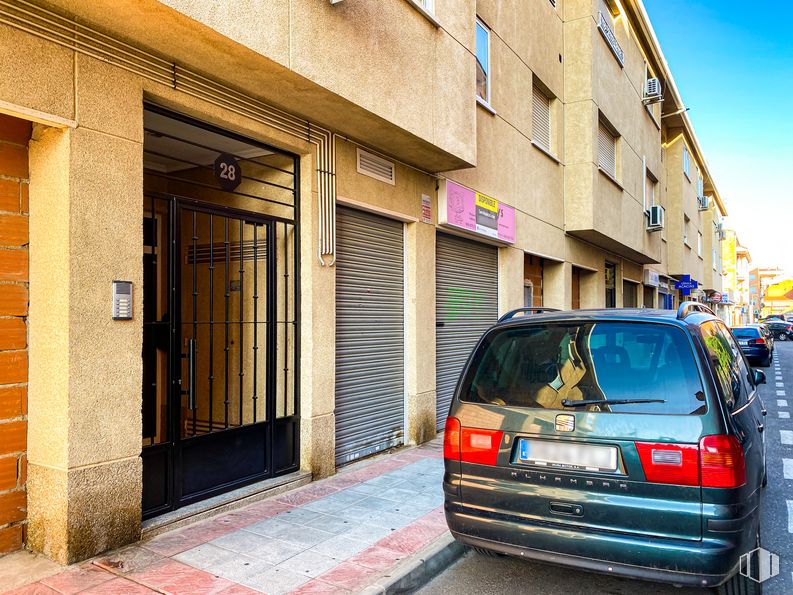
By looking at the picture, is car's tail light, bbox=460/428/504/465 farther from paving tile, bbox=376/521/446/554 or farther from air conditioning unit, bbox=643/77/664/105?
air conditioning unit, bbox=643/77/664/105

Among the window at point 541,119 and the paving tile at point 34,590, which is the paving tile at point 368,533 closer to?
the paving tile at point 34,590

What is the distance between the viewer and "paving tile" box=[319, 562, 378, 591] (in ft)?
11.8

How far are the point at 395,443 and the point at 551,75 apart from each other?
8658 millimetres

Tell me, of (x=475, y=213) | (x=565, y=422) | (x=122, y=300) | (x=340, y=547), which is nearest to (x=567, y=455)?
(x=565, y=422)

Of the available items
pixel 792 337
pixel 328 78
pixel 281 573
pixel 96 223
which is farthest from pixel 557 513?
pixel 792 337

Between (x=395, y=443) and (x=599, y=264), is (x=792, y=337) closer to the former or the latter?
(x=599, y=264)

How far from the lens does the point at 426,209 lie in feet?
25.4

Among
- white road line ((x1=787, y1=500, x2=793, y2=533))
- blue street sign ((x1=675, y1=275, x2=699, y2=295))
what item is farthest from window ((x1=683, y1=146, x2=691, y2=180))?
white road line ((x1=787, y1=500, x2=793, y2=533))

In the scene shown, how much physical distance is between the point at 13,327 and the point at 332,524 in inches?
108

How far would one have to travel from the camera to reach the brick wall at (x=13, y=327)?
386cm

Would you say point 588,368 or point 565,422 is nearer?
point 565,422

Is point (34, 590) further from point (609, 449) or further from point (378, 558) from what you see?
point (609, 449)

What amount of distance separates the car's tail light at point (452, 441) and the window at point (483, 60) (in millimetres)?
6816

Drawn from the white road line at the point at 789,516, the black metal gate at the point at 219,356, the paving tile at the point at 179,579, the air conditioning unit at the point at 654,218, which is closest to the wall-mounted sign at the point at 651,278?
the air conditioning unit at the point at 654,218
